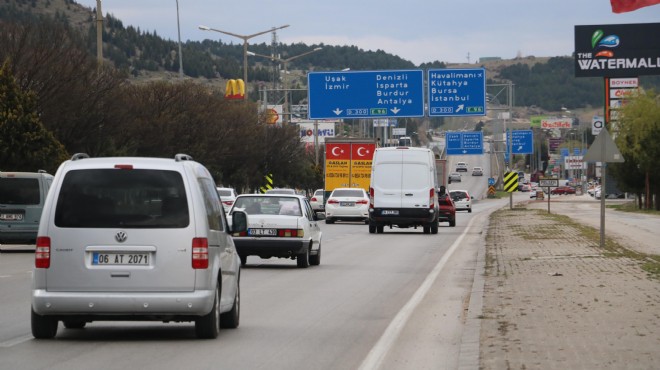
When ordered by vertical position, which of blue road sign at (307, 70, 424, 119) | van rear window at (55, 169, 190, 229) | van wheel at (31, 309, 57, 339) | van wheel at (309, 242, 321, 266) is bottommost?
van wheel at (309, 242, 321, 266)

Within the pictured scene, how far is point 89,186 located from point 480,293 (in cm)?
752

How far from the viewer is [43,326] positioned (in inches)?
502

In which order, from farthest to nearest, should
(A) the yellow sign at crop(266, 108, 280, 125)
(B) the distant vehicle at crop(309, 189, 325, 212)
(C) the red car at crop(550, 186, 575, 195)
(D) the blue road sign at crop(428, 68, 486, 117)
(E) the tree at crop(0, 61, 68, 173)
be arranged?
(C) the red car at crop(550, 186, 575, 195) → (A) the yellow sign at crop(266, 108, 280, 125) → (B) the distant vehicle at crop(309, 189, 325, 212) → (D) the blue road sign at crop(428, 68, 486, 117) → (E) the tree at crop(0, 61, 68, 173)

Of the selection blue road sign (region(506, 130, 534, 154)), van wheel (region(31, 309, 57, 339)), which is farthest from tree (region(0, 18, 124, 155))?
blue road sign (region(506, 130, 534, 154))

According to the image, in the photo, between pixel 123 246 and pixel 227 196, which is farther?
pixel 227 196

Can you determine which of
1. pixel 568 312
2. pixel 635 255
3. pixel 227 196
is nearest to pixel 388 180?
pixel 227 196

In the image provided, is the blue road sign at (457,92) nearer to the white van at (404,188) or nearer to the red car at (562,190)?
the white van at (404,188)

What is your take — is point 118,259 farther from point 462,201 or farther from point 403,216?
point 462,201

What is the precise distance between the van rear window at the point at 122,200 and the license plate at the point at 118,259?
0.28m

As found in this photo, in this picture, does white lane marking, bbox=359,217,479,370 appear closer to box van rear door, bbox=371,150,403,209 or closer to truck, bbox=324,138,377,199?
box van rear door, bbox=371,150,403,209

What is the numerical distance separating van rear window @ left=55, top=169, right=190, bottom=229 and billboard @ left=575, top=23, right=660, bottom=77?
84.5 meters

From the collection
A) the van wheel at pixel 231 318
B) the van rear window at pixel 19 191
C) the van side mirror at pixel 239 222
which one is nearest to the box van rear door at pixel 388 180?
the van rear window at pixel 19 191

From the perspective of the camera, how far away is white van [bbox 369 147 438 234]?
144 ft

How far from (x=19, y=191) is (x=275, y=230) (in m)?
10.0
